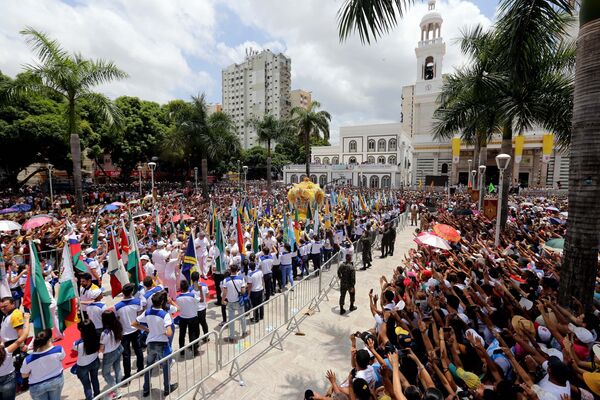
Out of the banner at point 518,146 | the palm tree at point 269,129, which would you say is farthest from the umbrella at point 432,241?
the palm tree at point 269,129

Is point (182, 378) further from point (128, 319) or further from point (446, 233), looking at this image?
point (446, 233)

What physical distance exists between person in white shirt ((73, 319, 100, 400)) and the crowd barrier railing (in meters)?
0.31

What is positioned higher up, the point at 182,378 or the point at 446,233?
the point at 446,233

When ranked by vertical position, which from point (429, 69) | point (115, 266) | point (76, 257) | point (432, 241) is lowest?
point (115, 266)

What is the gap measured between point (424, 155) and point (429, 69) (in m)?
13.7

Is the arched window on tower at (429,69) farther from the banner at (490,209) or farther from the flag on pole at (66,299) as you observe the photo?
the flag on pole at (66,299)

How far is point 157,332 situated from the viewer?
188 inches

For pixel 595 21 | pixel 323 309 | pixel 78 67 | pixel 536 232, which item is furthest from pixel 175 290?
pixel 78 67

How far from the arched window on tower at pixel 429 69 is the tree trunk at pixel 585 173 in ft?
171

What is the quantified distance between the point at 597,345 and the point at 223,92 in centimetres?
12181

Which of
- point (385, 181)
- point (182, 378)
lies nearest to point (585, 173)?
point (182, 378)

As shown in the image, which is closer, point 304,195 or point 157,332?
point 157,332

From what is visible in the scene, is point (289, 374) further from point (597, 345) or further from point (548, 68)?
point (548, 68)

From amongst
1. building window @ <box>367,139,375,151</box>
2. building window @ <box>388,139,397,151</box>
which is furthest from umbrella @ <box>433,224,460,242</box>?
building window @ <box>367,139,375,151</box>
